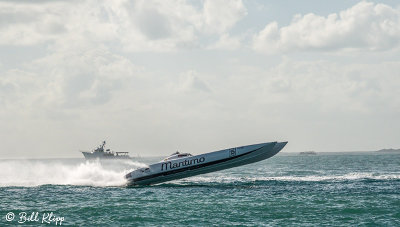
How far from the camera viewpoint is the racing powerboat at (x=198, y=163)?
1422 inches

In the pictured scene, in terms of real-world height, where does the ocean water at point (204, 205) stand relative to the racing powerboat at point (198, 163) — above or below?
below

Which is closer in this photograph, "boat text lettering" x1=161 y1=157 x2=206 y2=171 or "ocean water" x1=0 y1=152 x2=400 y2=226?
"ocean water" x1=0 y1=152 x2=400 y2=226

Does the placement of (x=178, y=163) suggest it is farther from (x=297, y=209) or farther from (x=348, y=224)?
(x=348, y=224)

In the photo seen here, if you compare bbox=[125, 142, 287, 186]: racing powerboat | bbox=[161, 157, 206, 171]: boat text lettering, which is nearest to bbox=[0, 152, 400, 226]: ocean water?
bbox=[125, 142, 287, 186]: racing powerboat

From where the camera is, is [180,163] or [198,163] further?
[180,163]

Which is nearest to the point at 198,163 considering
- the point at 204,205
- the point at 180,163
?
the point at 180,163

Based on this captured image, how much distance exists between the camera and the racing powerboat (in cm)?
3612

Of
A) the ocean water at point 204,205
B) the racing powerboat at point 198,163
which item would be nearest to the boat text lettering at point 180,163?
the racing powerboat at point 198,163

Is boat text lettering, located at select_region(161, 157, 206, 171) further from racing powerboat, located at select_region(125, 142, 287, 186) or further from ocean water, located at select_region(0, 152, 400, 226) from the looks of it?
ocean water, located at select_region(0, 152, 400, 226)

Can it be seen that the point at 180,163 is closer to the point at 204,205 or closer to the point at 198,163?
the point at 198,163

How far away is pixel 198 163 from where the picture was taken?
36.1m

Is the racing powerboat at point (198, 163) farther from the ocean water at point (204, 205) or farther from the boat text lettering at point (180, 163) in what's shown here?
the ocean water at point (204, 205)

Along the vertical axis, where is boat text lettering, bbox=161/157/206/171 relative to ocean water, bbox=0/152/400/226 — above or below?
above

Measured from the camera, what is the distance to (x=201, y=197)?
29.6 metres
